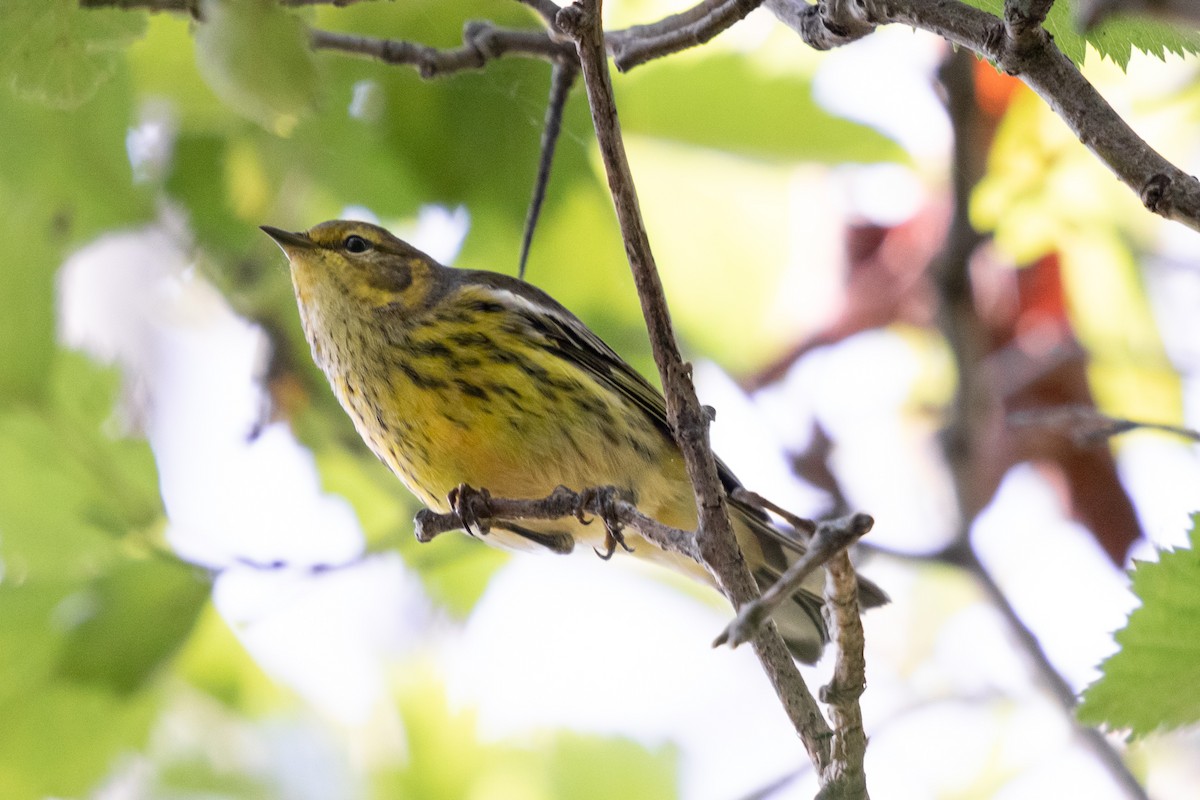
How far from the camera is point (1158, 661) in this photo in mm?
1247

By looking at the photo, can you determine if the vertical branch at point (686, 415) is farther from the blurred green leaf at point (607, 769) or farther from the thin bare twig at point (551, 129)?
the blurred green leaf at point (607, 769)

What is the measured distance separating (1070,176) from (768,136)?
101 centimetres

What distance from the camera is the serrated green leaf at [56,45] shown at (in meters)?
1.62

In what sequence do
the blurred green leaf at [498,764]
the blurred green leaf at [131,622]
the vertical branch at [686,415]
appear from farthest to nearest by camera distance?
the blurred green leaf at [498,764] → the blurred green leaf at [131,622] → the vertical branch at [686,415]

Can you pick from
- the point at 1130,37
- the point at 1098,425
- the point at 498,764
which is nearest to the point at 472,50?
the point at 1130,37

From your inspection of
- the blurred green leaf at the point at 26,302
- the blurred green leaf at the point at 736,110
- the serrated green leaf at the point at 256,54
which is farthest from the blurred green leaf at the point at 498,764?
the serrated green leaf at the point at 256,54

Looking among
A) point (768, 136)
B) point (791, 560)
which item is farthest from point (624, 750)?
point (768, 136)

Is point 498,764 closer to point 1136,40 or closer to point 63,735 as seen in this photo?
point 63,735

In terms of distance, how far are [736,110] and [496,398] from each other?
0.80m

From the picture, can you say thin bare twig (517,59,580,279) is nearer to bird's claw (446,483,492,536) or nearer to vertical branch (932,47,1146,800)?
bird's claw (446,483,492,536)

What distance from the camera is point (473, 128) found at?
2518 mm

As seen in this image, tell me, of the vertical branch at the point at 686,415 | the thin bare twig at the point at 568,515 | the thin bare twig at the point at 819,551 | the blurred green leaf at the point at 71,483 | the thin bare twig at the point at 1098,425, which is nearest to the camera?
the thin bare twig at the point at 819,551

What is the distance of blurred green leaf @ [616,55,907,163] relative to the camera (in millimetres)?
2748

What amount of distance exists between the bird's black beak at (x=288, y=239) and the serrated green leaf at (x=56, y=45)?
0.96m
